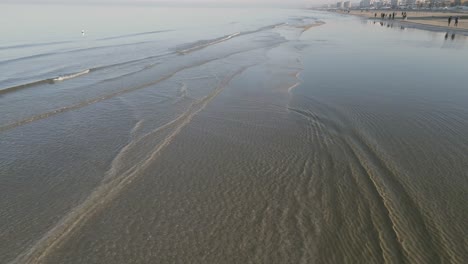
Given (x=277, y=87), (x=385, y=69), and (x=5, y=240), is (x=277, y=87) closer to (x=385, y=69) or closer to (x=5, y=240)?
(x=385, y=69)

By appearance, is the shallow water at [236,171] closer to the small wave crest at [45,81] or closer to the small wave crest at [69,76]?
the small wave crest at [45,81]

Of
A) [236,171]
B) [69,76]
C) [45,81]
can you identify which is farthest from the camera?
[69,76]

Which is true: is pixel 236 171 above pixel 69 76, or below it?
below

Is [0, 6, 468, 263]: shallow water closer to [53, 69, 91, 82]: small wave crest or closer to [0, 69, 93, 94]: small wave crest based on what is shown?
[0, 69, 93, 94]: small wave crest

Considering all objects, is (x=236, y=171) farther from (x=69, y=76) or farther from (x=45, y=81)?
(x=69, y=76)

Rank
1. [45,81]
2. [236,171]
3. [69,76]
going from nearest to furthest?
[236,171] < [45,81] < [69,76]

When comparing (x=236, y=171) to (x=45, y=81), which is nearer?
(x=236, y=171)

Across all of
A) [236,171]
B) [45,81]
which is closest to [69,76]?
[45,81]

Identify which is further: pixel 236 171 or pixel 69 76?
pixel 69 76

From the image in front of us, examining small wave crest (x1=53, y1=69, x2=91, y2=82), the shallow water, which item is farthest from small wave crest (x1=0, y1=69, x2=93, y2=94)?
the shallow water

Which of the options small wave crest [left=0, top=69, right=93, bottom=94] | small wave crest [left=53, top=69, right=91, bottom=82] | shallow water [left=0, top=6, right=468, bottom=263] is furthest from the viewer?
small wave crest [left=53, top=69, right=91, bottom=82]

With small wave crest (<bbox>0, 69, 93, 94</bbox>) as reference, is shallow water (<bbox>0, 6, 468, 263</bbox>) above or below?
below
